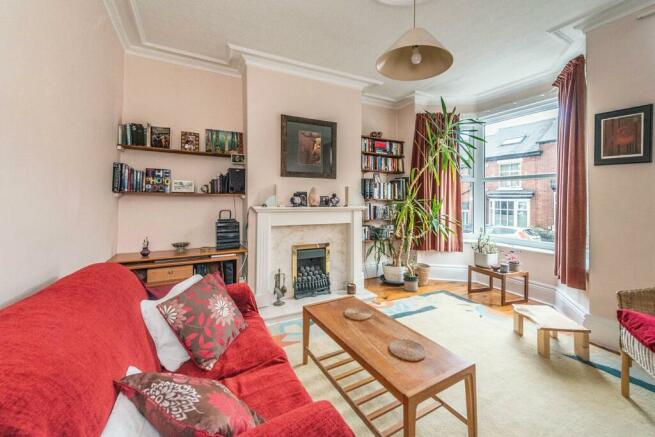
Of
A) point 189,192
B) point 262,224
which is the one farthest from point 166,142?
point 262,224

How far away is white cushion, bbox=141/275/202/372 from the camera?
52.0 inches

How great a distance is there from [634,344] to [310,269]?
277 centimetres

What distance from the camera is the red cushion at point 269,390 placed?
1.10 m

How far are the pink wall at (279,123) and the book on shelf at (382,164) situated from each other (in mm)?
Result: 456

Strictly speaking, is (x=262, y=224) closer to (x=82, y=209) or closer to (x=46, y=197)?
(x=82, y=209)

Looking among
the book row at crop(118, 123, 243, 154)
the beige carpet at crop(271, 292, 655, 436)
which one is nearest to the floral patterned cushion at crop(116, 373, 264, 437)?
the beige carpet at crop(271, 292, 655, 436)

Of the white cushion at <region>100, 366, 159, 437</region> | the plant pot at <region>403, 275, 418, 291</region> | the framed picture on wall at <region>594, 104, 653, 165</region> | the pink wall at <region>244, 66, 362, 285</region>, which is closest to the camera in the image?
the white cushion at <region>100, 366, 159, 437</region>

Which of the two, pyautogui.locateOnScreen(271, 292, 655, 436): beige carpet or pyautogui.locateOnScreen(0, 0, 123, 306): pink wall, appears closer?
pyautogui.locateOnScreen(0, 0, 123, 306): pink wall

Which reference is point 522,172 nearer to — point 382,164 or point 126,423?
point 382,164

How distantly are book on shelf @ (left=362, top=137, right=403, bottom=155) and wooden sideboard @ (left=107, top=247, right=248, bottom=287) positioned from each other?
Answer: 2388 mm

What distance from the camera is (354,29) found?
2.69 metres

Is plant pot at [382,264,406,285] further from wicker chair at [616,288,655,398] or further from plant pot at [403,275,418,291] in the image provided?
wicker chair at [616,288,655,398]

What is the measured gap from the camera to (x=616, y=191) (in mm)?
2346

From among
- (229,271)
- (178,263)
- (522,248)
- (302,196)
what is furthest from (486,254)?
(178,263)
